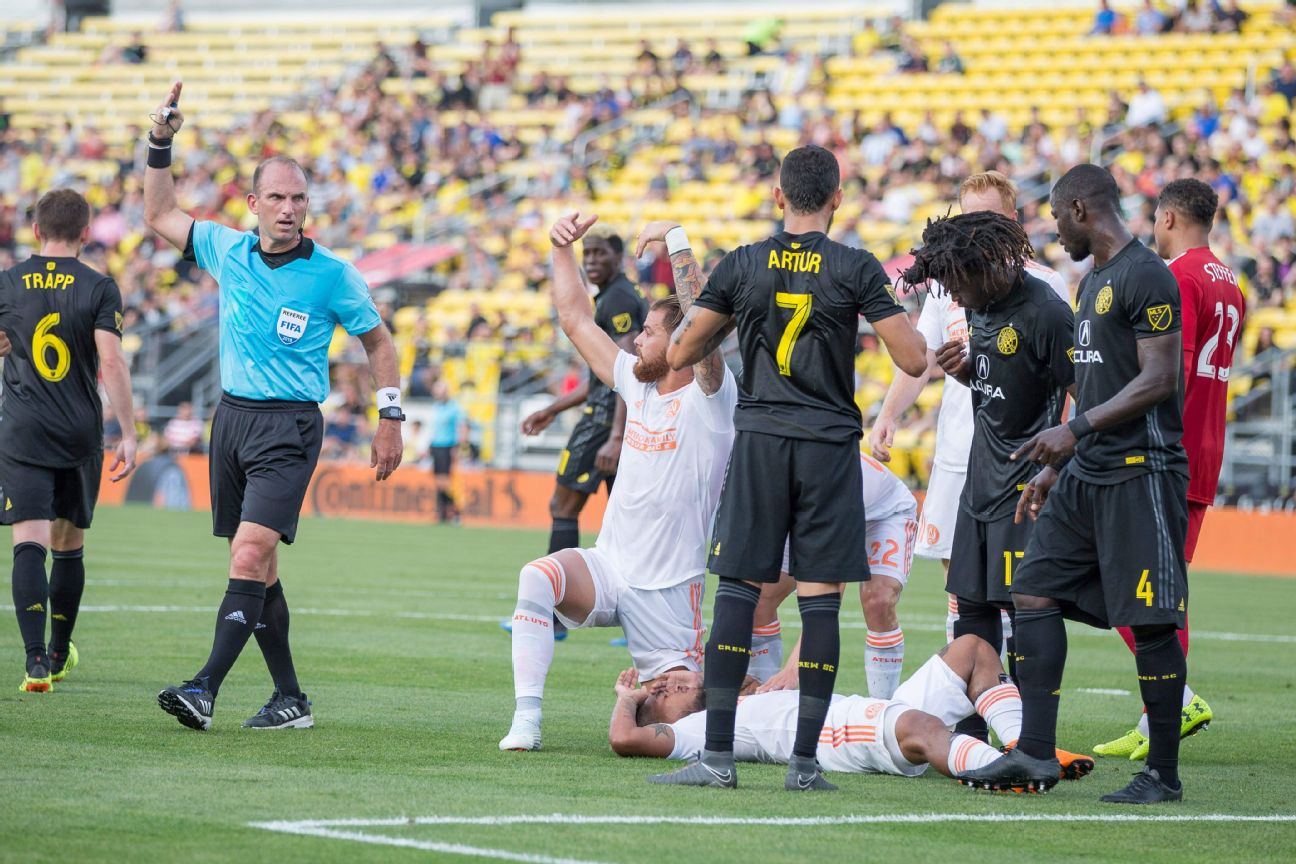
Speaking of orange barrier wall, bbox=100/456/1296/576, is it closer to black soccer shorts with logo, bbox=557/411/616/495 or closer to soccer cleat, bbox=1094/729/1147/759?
black soccer shorts with logo, bbox=557/411/616/495

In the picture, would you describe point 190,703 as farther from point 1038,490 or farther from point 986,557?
point 1038,490

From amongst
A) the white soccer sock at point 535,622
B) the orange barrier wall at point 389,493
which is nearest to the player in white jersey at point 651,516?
the white soccer sock at point 535,622

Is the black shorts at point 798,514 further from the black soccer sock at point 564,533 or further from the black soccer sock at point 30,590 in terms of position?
the black soccer sock at point 564,533

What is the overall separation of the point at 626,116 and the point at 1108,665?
25520 millimetres

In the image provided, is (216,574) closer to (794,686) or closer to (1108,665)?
(1108,665)

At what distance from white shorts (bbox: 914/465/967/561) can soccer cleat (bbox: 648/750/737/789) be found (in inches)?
98.6

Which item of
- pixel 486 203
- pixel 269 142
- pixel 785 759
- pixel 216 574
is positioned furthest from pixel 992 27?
pixel 785 759

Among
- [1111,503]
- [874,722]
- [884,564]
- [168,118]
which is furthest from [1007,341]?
[168,118]

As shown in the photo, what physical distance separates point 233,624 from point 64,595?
2.03 m

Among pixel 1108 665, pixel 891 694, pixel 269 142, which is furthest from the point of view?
pixel 269 142

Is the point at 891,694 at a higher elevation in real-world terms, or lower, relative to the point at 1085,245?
lower

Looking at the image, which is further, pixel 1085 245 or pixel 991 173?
pixel 991 173

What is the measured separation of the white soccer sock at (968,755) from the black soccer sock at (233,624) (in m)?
2.90

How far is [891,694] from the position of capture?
26.7ft
